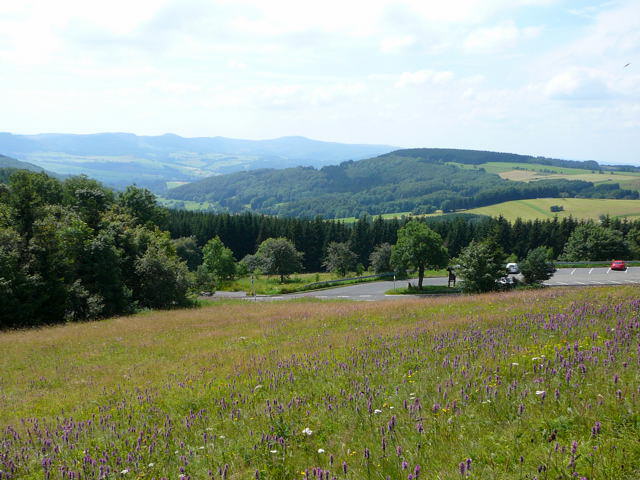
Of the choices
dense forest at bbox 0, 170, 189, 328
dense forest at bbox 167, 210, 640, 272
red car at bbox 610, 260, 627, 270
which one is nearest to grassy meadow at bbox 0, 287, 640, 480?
dense forest at bbox 0, 170, 189, 328

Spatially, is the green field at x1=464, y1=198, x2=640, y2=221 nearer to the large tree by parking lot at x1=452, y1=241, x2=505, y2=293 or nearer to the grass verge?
A: the grass verge

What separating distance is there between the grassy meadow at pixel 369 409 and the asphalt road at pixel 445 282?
3828cm

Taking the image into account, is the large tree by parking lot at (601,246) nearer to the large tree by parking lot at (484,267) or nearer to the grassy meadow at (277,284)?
the grassy meadow at (277,284)

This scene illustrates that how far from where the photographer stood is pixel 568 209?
17050cm

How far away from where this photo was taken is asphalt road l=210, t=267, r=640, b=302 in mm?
49875

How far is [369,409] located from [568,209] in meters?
196

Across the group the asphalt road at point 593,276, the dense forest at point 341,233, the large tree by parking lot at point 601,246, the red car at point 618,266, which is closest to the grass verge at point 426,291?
→ the asphalt road at point 593,276

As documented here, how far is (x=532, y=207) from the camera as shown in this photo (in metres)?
183

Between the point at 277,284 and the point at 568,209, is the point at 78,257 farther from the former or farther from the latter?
the point at 568,209

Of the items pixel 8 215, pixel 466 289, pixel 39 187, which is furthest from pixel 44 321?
pixel 466 289

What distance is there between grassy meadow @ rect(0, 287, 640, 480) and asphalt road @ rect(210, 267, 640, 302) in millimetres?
38284

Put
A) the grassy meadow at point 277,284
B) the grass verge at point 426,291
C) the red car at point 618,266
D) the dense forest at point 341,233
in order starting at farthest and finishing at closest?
the dense forest at point 341,233, the red car at point 618,266, the grassy meadow at point 277,284, the grass verge at point 426,291

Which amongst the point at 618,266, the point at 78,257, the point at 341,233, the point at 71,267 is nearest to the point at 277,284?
the point at 78,257

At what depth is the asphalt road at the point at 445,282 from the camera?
49.9 meters
